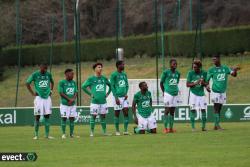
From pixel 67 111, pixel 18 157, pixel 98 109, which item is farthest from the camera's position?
pixel 98 109

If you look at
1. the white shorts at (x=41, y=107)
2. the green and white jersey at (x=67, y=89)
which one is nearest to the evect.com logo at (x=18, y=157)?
the white shorts at (x=41, y=107)

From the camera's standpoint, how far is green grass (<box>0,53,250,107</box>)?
50878 millimetres

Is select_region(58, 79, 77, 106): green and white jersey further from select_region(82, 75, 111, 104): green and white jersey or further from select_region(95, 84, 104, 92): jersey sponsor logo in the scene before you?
select_region(95, 84, 104, 92): jersey sponsor logo

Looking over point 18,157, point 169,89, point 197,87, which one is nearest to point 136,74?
point 169,89

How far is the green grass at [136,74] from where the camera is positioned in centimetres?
5088

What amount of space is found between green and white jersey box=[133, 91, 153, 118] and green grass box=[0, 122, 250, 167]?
1.88 m

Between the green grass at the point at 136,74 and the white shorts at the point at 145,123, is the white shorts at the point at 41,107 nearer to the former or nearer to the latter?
the white shorts at the point at 145,123

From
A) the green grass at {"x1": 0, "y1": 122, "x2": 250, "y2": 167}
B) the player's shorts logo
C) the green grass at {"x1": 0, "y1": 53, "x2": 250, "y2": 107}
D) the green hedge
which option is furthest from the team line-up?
the green hedge

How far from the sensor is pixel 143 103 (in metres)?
27.3

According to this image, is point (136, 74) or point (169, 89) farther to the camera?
point (136, 74)

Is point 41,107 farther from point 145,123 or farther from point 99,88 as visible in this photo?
point 145,123

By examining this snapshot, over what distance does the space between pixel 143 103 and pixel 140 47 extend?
34807 mm

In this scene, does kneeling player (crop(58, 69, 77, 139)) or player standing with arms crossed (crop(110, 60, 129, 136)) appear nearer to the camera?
kneeling player (crop(58, 69, 77, 139))

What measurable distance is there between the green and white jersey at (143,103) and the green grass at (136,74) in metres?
21.8
